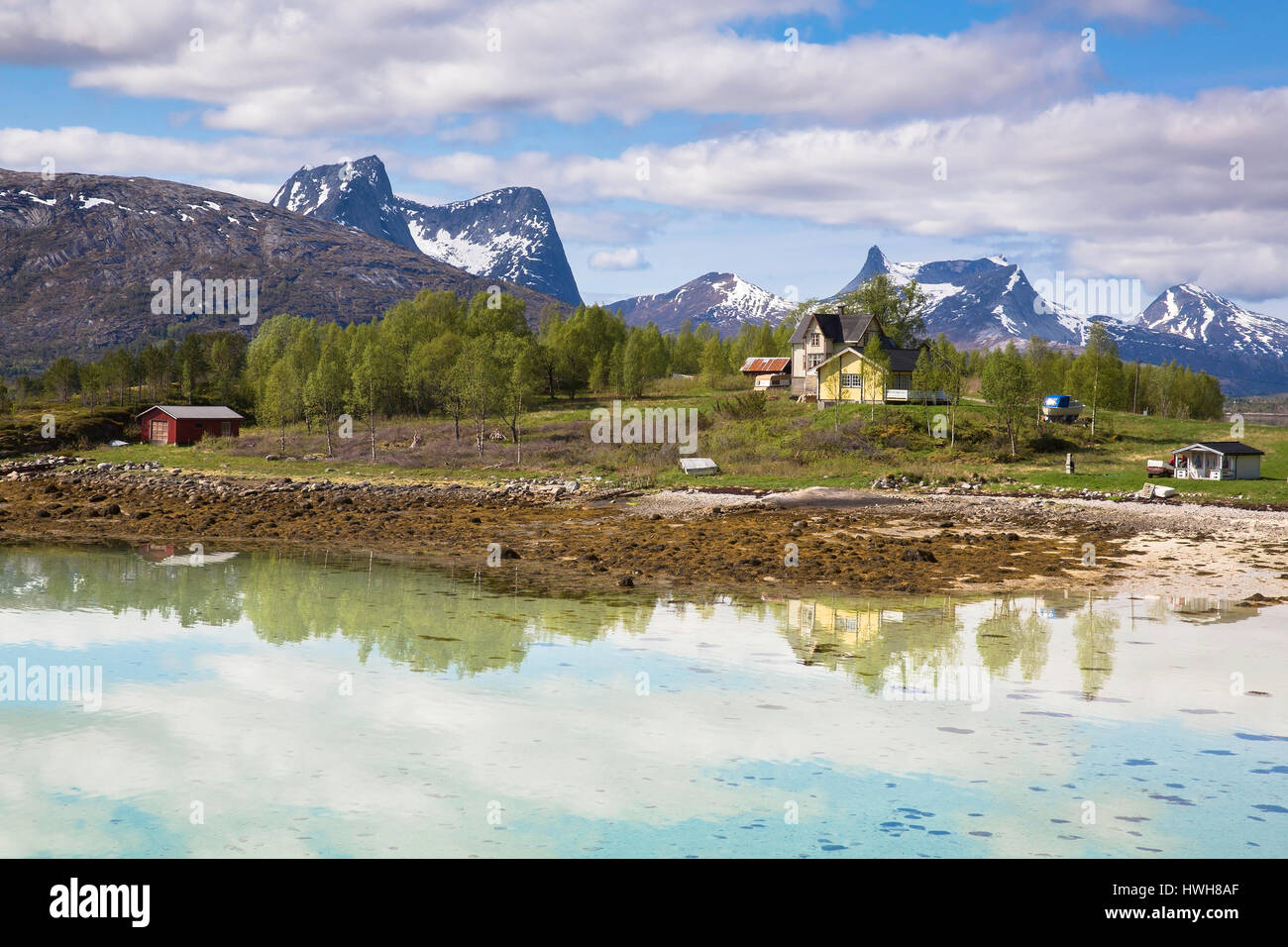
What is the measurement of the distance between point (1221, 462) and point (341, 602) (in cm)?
4706

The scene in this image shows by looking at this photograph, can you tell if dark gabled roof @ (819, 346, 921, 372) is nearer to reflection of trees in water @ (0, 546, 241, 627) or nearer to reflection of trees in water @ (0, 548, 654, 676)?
reflection of trees in water @ (0, 548, 654, 676)

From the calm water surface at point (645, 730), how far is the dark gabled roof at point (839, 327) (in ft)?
233

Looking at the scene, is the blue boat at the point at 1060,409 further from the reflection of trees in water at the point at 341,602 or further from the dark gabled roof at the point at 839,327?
the reflection of trees in water at the point at 341,602

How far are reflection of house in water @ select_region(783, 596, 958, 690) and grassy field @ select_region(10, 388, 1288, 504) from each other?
28536mm

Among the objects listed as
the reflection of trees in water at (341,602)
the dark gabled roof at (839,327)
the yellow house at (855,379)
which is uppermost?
the dark gabled roof at (839,327)

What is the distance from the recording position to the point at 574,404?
331ft

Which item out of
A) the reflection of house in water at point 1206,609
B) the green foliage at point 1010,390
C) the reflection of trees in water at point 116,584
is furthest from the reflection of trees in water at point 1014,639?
the green foliage at point 1010,390

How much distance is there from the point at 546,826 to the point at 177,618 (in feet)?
55.5

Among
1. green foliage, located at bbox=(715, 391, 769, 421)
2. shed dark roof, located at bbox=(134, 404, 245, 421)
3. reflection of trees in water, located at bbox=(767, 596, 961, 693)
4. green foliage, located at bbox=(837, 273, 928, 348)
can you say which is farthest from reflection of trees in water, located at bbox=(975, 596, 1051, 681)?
shed dark roof, located at bbox=(134, 404, 245, 421)

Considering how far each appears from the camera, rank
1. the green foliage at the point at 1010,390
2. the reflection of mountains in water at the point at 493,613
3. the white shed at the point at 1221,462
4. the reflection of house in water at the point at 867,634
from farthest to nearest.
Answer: the green foliage at the point at 1010,390
the white shed at the point at 1221,462
the reflection of mountains in water at the point at 493,613
the reflection of house in water at the point at 867,634

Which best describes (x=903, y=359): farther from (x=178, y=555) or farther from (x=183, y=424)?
(x=183, y=424)

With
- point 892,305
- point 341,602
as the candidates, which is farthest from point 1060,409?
point 341,602

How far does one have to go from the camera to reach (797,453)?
6456cm

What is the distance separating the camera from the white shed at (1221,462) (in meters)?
52.4
